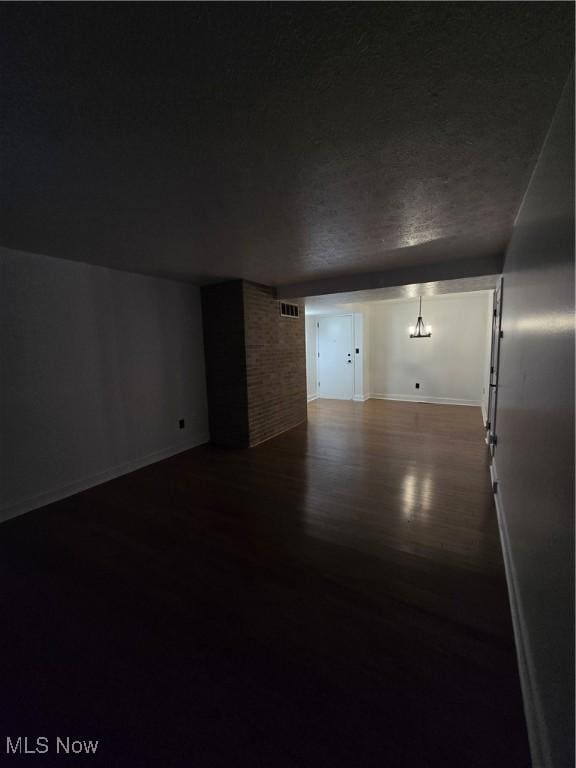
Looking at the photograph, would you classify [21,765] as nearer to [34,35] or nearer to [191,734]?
[191,734]

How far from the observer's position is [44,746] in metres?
1.16

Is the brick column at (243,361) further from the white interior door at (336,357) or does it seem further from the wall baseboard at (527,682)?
the wall baseboard at (527,682)

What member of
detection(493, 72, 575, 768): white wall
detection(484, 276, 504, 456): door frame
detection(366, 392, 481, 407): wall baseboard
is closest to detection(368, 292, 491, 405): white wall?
detection(366, 392, 481, 407): wall baseboard

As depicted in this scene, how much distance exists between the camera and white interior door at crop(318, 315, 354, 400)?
24.1 ft

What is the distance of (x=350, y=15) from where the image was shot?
0.86 meters

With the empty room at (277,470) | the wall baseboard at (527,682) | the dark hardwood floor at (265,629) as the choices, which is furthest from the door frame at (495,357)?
the wall baseboard at (527,682)

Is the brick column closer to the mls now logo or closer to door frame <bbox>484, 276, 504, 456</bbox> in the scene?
door frame <bbox>484, 276, 504, 456</bbox>

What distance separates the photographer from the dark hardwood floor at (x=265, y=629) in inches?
45.8

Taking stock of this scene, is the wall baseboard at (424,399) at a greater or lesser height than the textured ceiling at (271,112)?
lesser

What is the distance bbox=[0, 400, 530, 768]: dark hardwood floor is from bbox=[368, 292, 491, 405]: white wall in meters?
4.12

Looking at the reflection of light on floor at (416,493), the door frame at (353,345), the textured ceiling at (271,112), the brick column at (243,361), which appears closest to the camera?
the textured ceiling at (271,112)

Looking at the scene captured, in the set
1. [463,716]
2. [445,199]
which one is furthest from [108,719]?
[445,199]

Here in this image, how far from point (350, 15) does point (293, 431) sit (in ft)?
15.5

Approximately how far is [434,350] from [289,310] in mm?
3622
